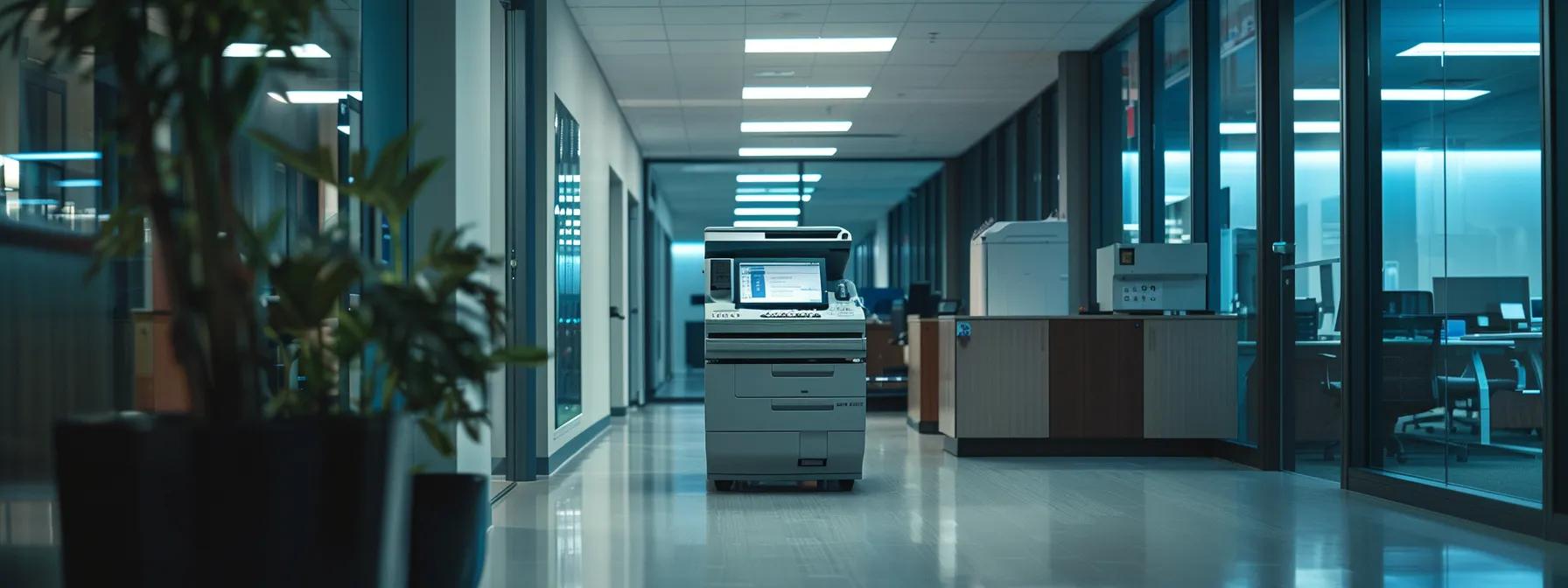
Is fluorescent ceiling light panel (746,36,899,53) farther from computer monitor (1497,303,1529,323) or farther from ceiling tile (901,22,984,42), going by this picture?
computer monitor (1497,303,1529,323)

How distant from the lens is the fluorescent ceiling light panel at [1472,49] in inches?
203

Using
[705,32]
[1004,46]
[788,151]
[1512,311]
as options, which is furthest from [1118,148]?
[788,151]

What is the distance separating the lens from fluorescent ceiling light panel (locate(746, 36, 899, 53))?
878cm

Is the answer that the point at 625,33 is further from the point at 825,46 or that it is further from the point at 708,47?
the point at 825,46

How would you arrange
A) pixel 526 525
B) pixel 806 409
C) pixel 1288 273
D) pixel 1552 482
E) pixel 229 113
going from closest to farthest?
pixel 229 113
pixel 1552 482
pixel 526 525
pixel 806 409
pixel 1288 273

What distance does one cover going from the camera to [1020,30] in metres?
8.54

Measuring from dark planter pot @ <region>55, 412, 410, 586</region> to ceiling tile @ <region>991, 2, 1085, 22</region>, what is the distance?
652 centimetres

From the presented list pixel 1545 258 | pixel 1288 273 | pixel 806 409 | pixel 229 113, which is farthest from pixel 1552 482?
pixel 229 113

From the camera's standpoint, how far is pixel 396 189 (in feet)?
6.98

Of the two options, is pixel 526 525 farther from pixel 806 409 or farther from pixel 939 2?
pixel 939 2

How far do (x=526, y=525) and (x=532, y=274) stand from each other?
1.78 metres

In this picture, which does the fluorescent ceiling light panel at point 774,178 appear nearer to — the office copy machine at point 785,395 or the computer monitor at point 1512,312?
the office copy machine at point 785,395

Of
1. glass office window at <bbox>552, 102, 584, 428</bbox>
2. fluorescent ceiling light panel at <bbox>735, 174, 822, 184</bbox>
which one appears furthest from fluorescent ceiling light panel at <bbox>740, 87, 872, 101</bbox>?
fluorescent ceiling light panel at <bbox>735, 174, 822, 184</bbox>

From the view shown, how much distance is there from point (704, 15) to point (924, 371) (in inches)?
121
